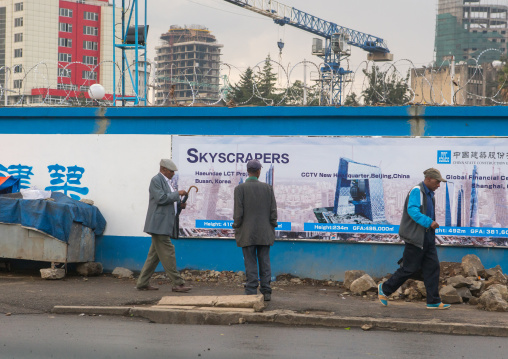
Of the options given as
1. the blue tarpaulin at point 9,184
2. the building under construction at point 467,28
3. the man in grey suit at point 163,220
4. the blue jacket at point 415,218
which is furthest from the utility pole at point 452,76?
the building under construction at point 467,28

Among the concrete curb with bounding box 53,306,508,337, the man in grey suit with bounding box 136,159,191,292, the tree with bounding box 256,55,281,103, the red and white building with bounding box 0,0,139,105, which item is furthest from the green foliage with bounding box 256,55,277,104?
the red and white building with bounding box 0,0,139,105

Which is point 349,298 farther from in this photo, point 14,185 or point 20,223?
point 14,185

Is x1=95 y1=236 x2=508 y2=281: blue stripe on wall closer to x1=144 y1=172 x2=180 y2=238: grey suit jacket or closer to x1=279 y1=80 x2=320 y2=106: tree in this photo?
x1=144 y1=172 x2=180 y2=238: grey suit jacket

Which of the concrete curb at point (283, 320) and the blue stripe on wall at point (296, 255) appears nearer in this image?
the concrete curb at point (283, 320)

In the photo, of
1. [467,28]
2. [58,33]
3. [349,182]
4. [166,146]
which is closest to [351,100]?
[349,182]

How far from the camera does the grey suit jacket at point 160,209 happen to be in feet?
32.5

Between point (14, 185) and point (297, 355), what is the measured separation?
23.6 feet

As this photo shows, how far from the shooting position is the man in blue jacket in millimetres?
9008

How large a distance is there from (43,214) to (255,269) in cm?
373

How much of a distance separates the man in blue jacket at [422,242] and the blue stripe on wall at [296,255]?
2.05 metres

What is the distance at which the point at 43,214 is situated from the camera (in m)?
11.1

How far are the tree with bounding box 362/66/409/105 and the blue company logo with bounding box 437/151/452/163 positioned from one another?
108 centimetres

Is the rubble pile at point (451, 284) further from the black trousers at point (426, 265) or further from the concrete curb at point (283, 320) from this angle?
the concrete curb at point (283, 320)

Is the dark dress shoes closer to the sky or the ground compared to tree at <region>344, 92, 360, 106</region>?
closer to the ground
